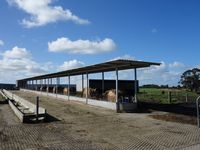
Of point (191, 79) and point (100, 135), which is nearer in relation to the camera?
point (100, 135)

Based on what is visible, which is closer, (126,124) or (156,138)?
(156,138)

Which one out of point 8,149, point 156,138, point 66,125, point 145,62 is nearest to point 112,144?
point 156,138

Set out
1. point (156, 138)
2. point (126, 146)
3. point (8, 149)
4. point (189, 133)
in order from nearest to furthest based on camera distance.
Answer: point (8, 149), point (126, 146), point (156, 138), point (189, 133)

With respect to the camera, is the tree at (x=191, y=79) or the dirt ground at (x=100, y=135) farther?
the tree at (x=191, y=79)

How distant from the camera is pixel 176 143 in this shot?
931 centimetres

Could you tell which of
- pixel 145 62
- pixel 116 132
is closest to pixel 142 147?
pixel 116 132

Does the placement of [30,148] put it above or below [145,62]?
below

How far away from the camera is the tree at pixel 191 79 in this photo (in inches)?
2631

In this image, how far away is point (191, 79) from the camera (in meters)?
68.6

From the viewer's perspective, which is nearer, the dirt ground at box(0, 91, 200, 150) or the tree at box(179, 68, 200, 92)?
the dirt ground at box(0, 91, 200, 150)

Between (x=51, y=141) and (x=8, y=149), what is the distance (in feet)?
5.40

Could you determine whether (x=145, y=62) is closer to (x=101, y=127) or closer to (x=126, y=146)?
(x=101, y=127)

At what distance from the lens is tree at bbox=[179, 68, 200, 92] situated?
219 feet

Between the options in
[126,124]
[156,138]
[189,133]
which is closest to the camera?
[156,138]
